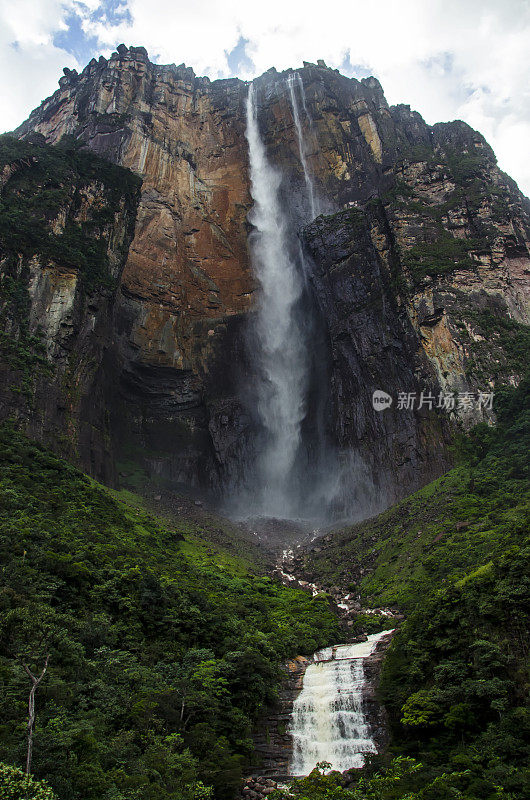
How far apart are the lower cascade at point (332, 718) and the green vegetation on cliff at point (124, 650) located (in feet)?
4.03

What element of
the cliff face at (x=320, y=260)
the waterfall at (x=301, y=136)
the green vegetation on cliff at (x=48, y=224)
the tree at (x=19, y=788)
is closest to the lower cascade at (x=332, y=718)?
the tree at (x=19, y=788)

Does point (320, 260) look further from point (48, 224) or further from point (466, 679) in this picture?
point (466, 679)

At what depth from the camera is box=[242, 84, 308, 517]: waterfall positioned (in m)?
47.2

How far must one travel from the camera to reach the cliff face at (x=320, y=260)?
125 feet

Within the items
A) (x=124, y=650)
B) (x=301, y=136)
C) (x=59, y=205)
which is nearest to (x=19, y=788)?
(x=124, y=650)

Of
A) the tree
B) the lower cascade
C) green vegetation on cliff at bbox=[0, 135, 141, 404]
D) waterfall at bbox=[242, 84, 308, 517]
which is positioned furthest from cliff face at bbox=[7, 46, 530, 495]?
the tree

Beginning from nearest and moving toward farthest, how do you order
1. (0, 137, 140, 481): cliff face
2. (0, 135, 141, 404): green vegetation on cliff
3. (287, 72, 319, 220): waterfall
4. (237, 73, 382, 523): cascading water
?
(0, 137, 140, 481): cliff face
(0, 135, 141, 404): green vegetation on cliff
(237, 73, 382, 523): cascading water
(287, 72, 319, 220): waterfall

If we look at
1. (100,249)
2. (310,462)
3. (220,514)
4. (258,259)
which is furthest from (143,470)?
(258,259)

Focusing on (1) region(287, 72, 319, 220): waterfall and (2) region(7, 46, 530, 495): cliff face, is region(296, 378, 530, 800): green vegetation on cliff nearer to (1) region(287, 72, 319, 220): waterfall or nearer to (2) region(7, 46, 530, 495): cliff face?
(2) region(7, 46, 530, 495): cliff face

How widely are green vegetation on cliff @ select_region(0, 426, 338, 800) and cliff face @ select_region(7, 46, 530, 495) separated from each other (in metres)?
17.1

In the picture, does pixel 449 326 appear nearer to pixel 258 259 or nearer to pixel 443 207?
pixel 443 207

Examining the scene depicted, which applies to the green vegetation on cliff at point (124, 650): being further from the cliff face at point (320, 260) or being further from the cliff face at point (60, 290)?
the cliff face at point (320, 260)

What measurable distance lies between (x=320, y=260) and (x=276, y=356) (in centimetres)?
993

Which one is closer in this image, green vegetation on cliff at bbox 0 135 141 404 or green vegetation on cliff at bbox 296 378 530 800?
green vegetation on cliff at bbox 296 378 530 800
